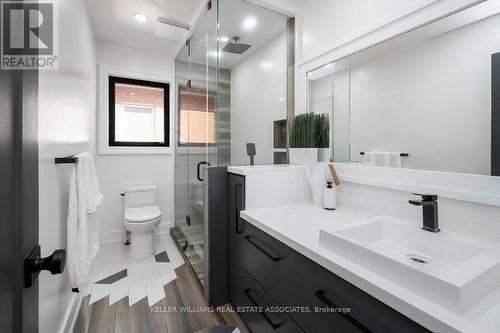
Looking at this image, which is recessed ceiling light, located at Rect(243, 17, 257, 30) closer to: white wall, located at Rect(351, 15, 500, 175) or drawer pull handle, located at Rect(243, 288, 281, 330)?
white wall, located at Rect(351, 15, 500, 175)

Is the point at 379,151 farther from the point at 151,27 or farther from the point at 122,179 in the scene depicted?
the point at 122,179

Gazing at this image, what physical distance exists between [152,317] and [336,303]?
145cm

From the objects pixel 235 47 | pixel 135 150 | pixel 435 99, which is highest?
pixel 235 47

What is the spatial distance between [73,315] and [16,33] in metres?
1.82

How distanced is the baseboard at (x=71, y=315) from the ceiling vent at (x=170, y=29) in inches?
98.6

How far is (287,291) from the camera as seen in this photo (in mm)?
1089

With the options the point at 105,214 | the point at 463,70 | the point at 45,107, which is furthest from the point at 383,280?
the point at 105,214

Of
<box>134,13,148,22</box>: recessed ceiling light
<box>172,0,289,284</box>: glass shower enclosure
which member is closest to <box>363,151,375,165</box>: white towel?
<box>172,0,289,284</box>: glass shower enclosure

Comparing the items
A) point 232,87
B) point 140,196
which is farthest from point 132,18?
point 140,196

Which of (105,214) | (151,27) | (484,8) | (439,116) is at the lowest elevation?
(105,214)

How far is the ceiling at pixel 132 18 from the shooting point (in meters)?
2.10

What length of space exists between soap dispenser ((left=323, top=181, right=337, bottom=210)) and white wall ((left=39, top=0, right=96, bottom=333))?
150 cm

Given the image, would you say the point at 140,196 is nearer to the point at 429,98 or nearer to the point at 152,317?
the point at 152,317

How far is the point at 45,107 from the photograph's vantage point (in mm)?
1051
